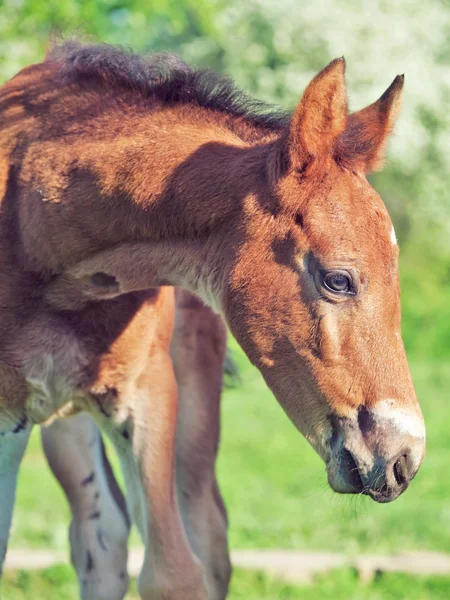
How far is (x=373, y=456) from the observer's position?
317 cm

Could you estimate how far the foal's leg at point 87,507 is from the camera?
489 cm

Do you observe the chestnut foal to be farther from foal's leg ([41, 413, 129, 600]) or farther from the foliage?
the foliage

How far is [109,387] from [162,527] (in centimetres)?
63

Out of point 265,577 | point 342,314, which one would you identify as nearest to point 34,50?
point 265,577

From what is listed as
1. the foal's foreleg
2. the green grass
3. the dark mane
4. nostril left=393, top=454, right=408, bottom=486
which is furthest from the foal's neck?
the green grass

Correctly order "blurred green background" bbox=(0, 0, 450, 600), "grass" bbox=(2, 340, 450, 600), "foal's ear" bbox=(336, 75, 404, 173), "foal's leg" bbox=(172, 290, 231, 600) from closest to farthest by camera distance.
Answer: "foal's ear" bbox=(336, 75, 404, 173) < "foal's leg" bbox=(172, 290, 231, 600) < "grass" bbox=(2, 340, 450, 600) < "blurred green background" bbox=(0, 0, 450, 600)

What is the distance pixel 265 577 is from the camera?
5816 mm

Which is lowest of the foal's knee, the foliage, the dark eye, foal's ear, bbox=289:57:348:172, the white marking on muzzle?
the foal's knee

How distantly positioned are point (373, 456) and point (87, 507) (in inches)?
86.0

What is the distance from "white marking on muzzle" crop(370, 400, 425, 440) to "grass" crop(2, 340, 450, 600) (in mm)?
431

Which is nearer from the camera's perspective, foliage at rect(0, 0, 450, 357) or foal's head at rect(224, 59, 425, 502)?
foal's head at rect(224, 59, 425, 502)

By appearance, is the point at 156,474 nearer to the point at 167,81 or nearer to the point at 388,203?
the point at 167,81

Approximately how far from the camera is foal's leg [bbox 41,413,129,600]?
4891 mm

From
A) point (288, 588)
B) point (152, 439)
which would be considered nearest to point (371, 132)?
point (152, 439)
